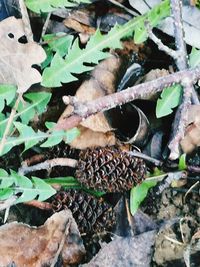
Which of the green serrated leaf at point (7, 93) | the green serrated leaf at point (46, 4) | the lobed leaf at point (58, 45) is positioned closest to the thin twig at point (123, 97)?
the green serrated leaf at point (7, 93)

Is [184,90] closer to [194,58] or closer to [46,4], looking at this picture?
[194,58]

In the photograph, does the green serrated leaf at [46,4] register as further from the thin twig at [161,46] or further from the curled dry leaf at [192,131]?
the curled dry leaf at [192,131]

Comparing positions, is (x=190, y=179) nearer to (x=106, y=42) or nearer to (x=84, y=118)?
(x=84, y=118)


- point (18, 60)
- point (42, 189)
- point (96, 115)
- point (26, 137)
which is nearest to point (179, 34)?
point (96, 115)

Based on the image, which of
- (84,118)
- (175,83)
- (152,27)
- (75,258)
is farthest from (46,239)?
(152,27)

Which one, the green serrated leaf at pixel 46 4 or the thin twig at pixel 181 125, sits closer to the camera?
the thin twig at pixel 181 125

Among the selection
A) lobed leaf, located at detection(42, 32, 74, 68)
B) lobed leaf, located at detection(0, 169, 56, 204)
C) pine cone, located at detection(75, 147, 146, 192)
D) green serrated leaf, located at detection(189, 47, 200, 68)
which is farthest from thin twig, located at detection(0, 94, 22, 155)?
green serrated leaf, located at detection(189, 47, 200, 68)
